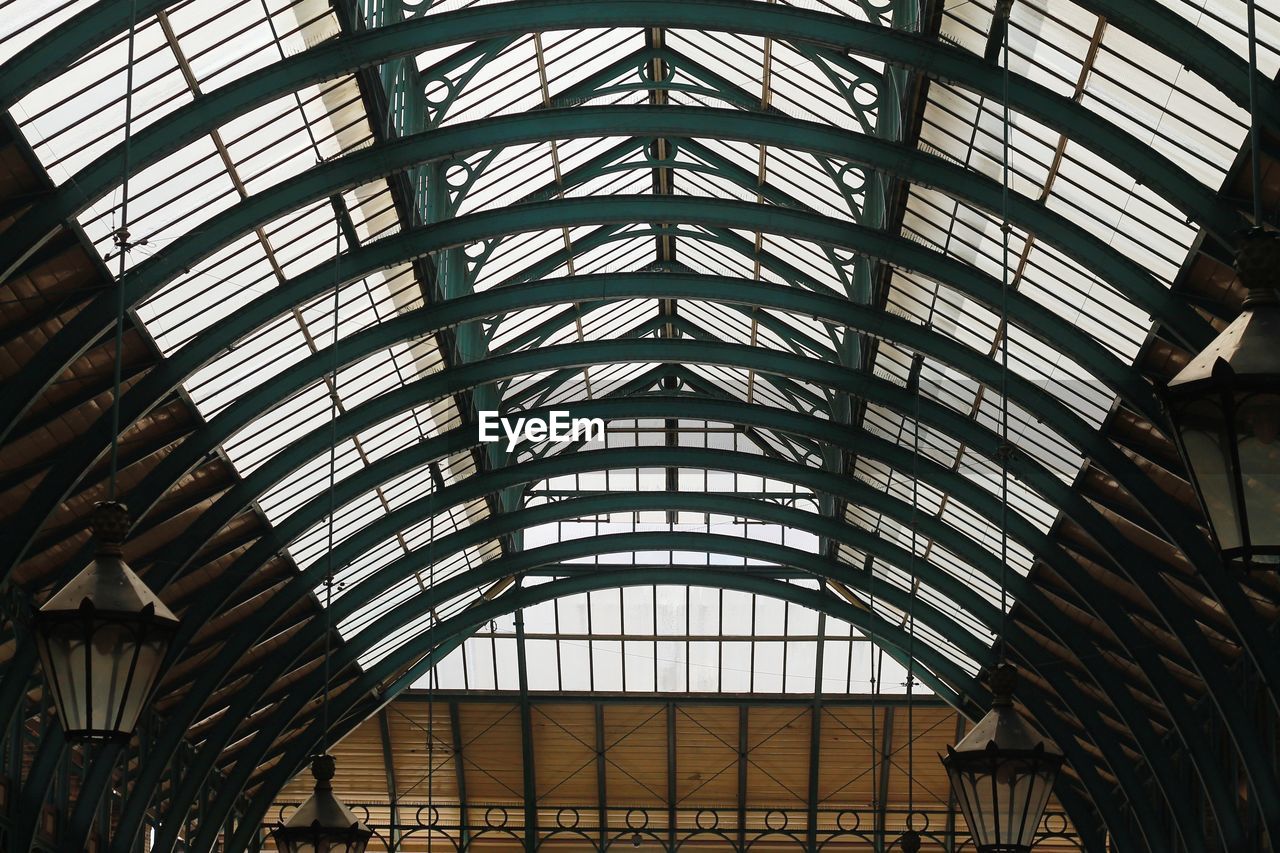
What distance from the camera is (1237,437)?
6.75 meters

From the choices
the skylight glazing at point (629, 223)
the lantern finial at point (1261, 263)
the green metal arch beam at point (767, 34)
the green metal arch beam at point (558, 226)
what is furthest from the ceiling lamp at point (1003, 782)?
the green metal arch beam at point (558, 226)

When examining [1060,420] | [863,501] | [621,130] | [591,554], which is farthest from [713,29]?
[591,554]

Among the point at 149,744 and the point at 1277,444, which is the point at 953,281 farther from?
the point at 149,744

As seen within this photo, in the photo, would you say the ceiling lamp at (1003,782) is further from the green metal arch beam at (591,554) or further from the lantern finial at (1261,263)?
the green metal arch beam at (591,554)

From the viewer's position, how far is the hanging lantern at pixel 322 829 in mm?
18891

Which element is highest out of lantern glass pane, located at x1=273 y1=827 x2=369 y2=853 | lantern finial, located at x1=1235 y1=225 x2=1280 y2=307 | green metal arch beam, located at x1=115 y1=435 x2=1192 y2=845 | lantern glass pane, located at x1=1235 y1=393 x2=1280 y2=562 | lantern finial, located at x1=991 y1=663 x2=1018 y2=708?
green metal arch beam, located at x1=115 y1=435 x2=1192 y2=845

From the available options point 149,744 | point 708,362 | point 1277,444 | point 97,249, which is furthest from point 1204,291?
point 149,744

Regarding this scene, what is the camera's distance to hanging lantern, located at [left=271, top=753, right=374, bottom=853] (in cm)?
1889

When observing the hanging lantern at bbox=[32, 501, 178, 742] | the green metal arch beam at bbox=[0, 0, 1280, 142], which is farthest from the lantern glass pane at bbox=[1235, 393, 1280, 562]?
the green metal arch beam at bbox=[0, 0, 1280, 142]

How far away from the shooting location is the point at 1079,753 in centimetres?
4019

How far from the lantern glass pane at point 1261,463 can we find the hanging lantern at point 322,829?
13.9 meters

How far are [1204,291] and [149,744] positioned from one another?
83.2ft

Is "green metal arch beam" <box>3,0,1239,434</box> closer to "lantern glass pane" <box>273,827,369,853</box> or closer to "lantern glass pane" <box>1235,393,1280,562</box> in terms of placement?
"lantern glass pane" <box>273,827,369,853</box>

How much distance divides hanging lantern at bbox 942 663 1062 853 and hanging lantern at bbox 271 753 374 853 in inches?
312
